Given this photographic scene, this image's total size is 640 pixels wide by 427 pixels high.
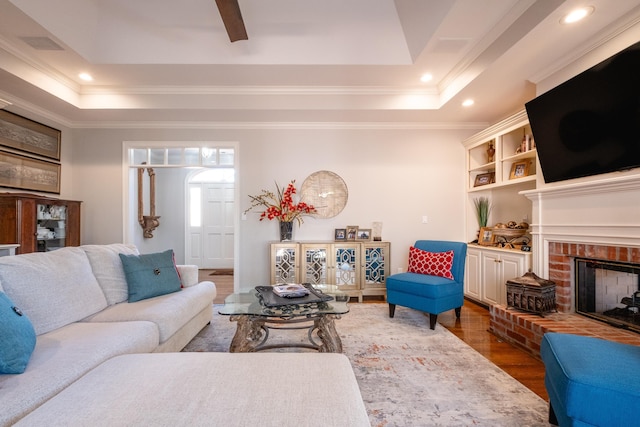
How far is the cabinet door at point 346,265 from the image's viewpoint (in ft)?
13.1

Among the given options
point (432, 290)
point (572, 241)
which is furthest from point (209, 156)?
point (572, 241)

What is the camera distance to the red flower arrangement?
4152 millimetres

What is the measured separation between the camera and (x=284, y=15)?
9.82ft

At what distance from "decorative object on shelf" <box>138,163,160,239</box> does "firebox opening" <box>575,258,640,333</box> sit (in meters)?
6.59

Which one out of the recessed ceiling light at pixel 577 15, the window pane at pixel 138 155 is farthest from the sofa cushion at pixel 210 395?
the window pane at pixel 138 155

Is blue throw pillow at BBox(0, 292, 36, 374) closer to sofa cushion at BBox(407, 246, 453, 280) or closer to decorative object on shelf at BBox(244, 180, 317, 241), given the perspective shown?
decorative object on shelf at BBox(244, 180, 317, 241)

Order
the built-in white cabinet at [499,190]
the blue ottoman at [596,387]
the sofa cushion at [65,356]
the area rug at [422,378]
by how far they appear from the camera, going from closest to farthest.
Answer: the sofa cushion at [65,356], the blue ottoman at [596,387], the area rug at [422,378], the built-in white cabinet at [499,190]

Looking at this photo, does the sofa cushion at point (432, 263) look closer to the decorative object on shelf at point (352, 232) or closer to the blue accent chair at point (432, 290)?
the blue accent chair at point (432, 290)

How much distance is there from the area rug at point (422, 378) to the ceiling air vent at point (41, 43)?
3085 mm

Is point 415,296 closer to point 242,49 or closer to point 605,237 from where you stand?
point 605,237

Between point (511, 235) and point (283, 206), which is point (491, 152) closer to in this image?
point (511, 235)

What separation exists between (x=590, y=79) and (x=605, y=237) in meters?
1.22

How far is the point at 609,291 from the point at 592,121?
1.42 meters

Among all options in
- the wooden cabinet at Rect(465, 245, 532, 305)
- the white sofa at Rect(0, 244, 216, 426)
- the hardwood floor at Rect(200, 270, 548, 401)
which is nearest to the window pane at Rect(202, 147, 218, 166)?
the white sofa at Rect(0, 244, 216, 426)
